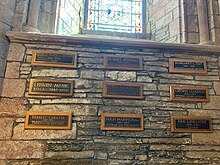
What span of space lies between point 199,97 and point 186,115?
0.23 metres

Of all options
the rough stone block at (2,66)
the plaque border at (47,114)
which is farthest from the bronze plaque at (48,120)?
the rough stone block at (2,66)

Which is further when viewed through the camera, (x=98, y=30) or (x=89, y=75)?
(x=98, y=30)

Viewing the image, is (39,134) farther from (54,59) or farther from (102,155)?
(54,59)

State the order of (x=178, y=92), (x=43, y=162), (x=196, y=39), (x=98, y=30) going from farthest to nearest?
(x=98, y=30) < (x=196, y=39) < (x=178, y=92) < (x=43, y=162)

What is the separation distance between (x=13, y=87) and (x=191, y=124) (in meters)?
1.67

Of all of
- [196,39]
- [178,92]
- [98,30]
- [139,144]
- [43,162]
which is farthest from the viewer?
[98,30]

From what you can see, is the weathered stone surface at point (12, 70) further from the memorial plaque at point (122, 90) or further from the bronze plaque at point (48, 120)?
the memorial plaque at point (122, 90)

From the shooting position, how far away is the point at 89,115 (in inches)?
84.1

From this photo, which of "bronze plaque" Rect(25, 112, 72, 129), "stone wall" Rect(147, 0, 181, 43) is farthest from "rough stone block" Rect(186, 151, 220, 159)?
"stone wall" Rect(147, 0, 181, 43)

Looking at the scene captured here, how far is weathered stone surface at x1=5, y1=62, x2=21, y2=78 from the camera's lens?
7.14 ft

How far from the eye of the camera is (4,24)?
7.56ft

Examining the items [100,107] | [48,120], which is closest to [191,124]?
[100,107]

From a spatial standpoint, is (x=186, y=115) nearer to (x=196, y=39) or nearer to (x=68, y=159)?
(x=196, y=39)

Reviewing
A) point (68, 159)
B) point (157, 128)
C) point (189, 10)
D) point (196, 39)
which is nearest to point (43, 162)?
point (68, 159)
